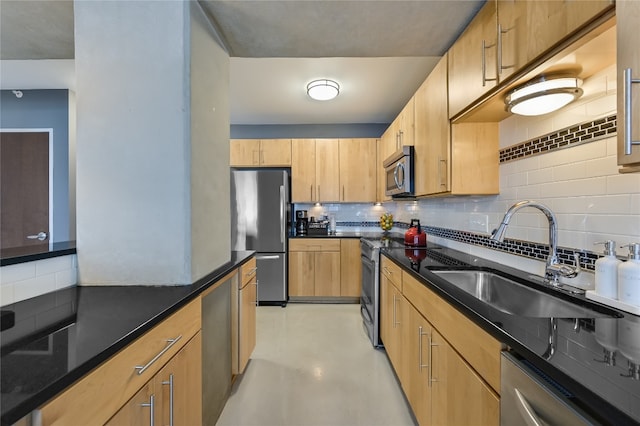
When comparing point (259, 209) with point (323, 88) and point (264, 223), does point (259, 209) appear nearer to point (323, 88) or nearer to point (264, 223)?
point (264, 223)

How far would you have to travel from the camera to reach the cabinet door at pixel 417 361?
139cm

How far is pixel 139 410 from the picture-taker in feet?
2.67

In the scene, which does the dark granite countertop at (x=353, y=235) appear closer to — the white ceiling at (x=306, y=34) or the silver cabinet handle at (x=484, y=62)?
the white ceiling at (x=306, y=34)

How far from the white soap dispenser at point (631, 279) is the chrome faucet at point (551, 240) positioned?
0.25 metres

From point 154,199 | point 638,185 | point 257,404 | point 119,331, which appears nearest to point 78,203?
point 154,199

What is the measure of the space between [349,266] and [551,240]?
2.60 meters

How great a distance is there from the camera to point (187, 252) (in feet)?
4.34

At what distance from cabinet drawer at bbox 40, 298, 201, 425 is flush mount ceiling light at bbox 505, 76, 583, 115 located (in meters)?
1.68

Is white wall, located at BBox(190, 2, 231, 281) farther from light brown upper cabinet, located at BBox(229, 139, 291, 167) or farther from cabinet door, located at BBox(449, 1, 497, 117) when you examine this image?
light brown upper cabinet, located at BBox(229, 139, 291, 167)

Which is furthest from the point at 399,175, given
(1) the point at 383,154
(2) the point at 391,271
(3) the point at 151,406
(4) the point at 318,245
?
(3) the point at 151,406

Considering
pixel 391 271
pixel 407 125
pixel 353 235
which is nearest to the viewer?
pixel 391 271

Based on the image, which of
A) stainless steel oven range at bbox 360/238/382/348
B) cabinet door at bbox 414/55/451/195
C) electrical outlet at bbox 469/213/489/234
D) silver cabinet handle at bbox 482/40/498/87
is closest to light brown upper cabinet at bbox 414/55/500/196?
cabinet door at bbox 414/55/451/195

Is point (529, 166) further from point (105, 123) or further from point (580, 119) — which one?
point (105, 123)

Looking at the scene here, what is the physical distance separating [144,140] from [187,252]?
55 centimetres
